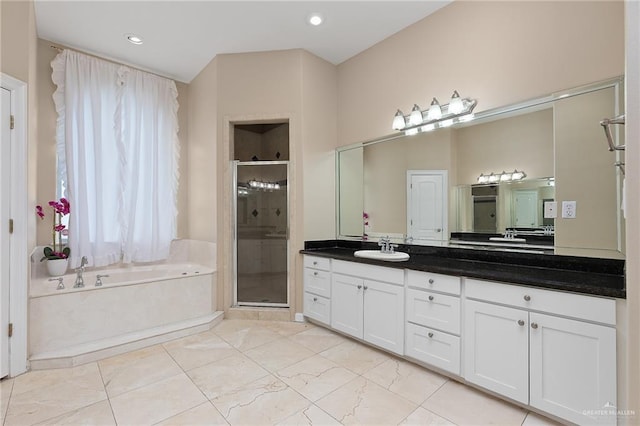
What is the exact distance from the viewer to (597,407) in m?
1.48

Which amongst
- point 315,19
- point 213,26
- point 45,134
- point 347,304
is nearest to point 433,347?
point 347,304

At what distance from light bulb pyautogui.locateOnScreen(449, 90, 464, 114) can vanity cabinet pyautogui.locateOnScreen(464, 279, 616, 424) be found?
4.59 ft

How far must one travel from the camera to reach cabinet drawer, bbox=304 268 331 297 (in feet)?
9.90

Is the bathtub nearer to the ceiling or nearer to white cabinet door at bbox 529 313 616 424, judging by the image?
the ceiling

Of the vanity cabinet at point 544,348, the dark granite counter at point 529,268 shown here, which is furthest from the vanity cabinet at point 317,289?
the vanity cabinet at point 544,348

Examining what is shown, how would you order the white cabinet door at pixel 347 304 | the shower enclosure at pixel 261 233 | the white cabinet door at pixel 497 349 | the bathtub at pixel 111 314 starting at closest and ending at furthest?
1. the white cabinet door at pixel 497 349
2. the bathtub at pixel 111 314
3. the white cabinet door at pixel 347 304
4. the shower enclosure at pixel 261 233

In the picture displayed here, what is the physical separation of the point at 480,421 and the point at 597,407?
1.84 ft

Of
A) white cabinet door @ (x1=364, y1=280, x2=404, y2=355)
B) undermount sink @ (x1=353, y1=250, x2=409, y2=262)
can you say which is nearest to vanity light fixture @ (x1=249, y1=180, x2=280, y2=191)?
undermount sink @ (x1=353, y1=250, x2=409, y2=262)

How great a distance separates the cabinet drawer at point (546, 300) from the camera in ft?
4.85

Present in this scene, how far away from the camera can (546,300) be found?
64.9 inches

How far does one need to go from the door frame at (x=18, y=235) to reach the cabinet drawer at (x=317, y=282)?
2.32 metres

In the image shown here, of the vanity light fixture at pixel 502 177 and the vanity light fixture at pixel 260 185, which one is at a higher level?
the vanity light fixture at pixel 260 185

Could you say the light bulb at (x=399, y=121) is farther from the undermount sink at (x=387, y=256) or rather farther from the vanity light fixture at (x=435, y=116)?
the undermount sink at (x=387, y=256)

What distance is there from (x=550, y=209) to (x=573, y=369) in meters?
1.02
